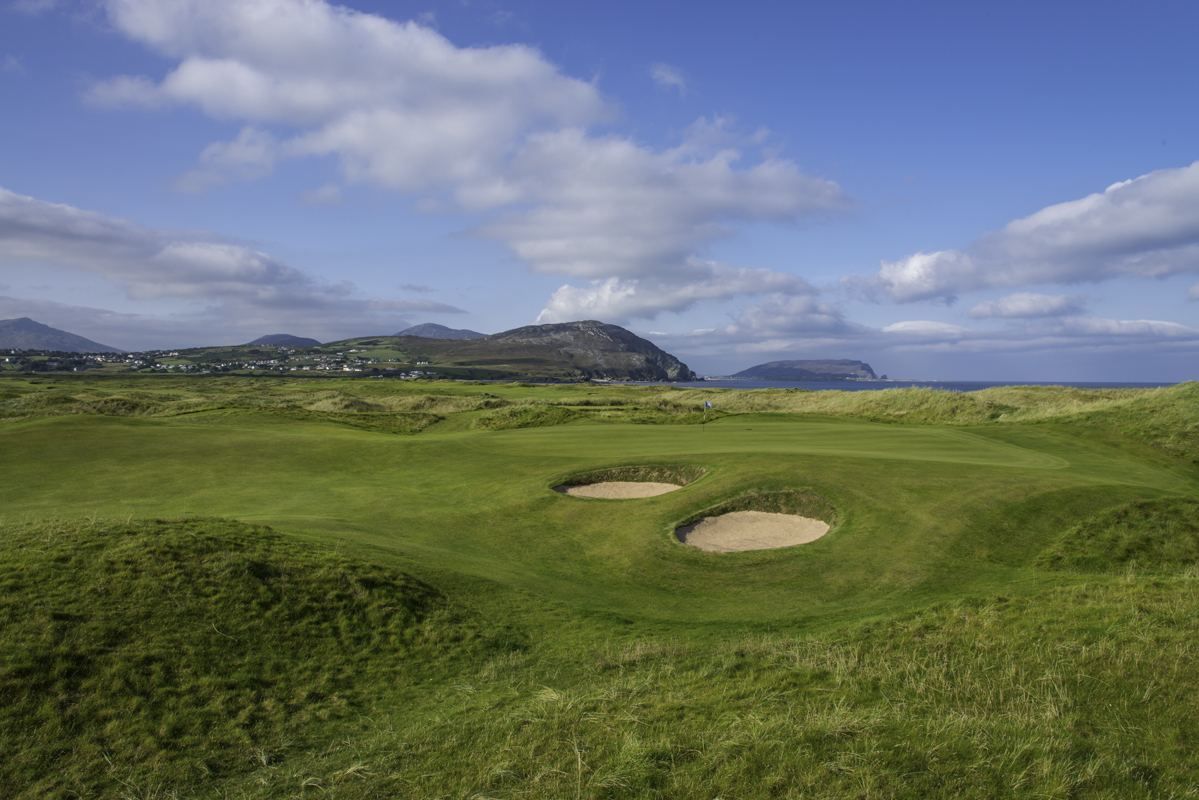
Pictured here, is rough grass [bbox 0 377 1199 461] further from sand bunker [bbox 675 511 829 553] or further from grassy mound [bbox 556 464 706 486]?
sand bunker [bbox 675 511 829 553]

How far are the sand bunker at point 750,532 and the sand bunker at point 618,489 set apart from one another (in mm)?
3355

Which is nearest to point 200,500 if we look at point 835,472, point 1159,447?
point 835,472

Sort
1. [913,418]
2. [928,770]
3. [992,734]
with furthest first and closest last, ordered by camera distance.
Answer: [913,418] → [992,734] → [928,770]

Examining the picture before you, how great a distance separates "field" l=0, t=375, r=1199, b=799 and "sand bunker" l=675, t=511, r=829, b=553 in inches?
22.5

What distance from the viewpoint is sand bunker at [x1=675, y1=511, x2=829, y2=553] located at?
16.3 meters

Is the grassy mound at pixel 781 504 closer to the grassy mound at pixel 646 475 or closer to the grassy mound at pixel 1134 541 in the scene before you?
the grassy mound at pixel 646 475

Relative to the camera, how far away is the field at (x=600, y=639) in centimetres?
527

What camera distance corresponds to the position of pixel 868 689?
6.68 metres

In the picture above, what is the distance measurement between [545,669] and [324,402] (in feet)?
192

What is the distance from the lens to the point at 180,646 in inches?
300

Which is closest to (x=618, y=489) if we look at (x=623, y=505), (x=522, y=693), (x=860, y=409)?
(x=623, y=505)

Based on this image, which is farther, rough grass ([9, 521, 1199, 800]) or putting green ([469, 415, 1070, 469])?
putting green ([469, 415, 1070, 469])

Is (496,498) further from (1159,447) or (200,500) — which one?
(1159,447)

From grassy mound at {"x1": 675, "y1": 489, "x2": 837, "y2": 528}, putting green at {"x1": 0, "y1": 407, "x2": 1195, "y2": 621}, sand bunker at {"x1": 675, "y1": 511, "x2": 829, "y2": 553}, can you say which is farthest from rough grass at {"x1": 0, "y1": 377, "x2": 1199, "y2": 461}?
sand bunker at {"x1": 675, "y1": 511, "x2": 829, "y2": 553}
